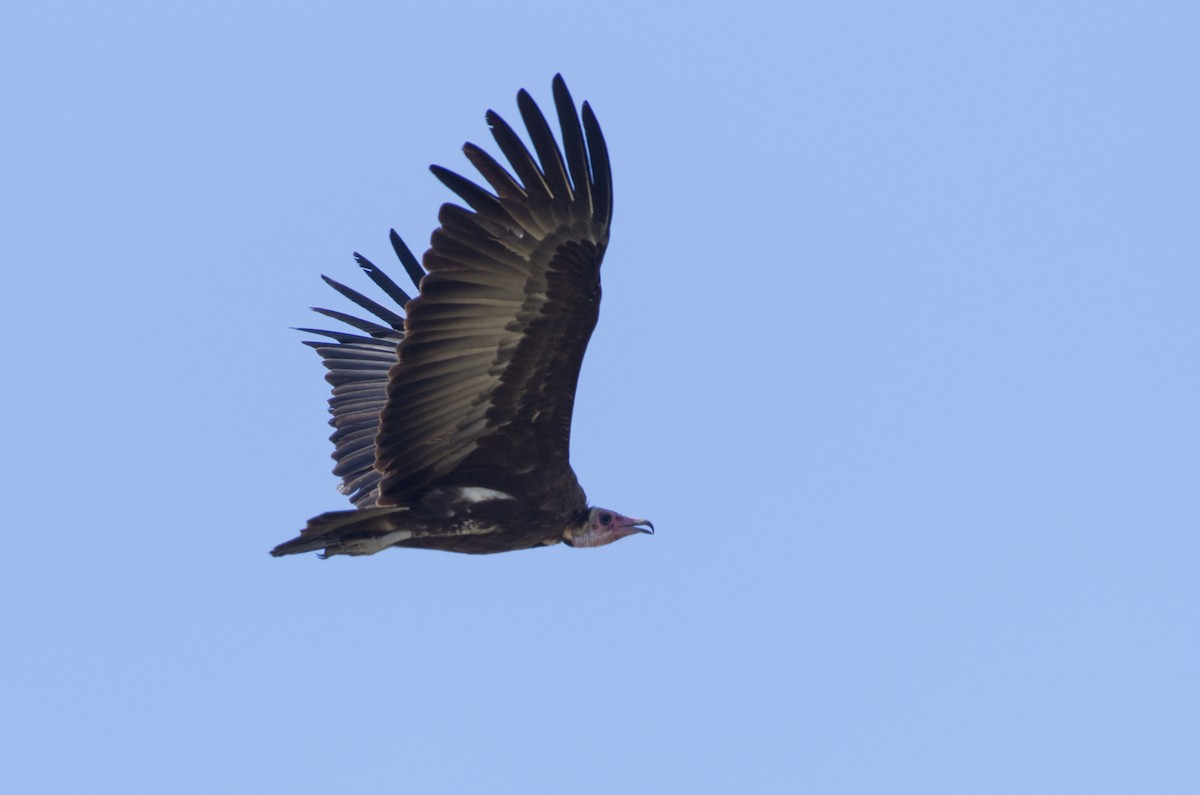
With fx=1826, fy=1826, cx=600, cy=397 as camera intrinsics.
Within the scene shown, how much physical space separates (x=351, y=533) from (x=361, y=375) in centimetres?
315

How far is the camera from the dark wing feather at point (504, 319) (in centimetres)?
1202

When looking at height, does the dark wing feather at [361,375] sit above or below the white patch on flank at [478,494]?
above

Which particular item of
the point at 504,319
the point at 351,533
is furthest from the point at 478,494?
the point at 504,319

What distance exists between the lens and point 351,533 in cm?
1323

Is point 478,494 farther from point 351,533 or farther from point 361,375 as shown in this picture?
point 361,375

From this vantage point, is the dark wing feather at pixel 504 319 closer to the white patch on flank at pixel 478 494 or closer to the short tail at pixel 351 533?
the white patch on flank at pixel 478 494

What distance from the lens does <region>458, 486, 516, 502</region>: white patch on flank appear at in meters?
13.6

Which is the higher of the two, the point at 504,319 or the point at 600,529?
the point at 504,319

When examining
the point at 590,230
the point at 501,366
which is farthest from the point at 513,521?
the point at 590,230

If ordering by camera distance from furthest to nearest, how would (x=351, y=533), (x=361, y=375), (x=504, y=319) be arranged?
(x=361, y=375), (x=351, y=533), (x=504, y=319)

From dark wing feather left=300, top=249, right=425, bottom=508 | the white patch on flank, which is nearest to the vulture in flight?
the white patch on flank

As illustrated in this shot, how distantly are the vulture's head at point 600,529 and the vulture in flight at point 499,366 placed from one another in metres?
0.01

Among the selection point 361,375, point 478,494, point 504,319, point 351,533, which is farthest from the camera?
point 361,375

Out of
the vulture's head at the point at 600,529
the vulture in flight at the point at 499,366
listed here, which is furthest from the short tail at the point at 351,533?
the vulture's head at the point at 600,529
